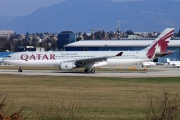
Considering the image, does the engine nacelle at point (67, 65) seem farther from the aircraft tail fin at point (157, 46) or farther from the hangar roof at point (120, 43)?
the hangar roof at point (120, 43)

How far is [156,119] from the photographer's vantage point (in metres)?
13.4

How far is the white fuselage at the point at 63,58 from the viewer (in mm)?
60094

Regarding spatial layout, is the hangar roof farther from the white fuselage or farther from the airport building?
the white fuselage

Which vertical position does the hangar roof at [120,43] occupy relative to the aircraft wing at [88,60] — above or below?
above

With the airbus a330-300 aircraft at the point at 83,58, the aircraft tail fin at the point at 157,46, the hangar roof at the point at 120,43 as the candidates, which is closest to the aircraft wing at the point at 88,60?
the airbus a330-300 aircraft at the point at 83,58

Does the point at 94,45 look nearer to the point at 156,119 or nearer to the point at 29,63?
the point at 29,63

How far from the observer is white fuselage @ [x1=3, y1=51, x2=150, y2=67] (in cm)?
6009

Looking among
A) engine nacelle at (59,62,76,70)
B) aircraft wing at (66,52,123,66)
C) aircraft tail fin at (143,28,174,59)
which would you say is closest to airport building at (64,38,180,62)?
aircraft tail fin at (143,28,174,59)

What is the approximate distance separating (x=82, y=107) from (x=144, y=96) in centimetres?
706

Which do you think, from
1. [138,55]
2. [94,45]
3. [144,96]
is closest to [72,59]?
[138,55]

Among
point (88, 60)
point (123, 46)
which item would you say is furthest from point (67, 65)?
point (123, 46)

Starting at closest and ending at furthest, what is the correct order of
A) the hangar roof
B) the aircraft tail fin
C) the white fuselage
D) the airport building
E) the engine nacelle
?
the engine nacelle
the white fuselage
the aircraft tail fin
the airport building
the hangar roof

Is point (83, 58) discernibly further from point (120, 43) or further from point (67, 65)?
point (120, 43)

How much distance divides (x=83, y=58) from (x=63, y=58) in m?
2.33
